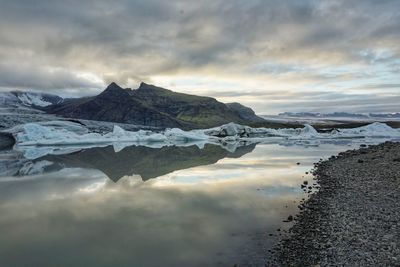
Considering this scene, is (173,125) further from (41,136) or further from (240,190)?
(240,190)

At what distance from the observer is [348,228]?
10.4 metres

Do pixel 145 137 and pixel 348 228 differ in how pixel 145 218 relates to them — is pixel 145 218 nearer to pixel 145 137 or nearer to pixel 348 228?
pixel 348 228

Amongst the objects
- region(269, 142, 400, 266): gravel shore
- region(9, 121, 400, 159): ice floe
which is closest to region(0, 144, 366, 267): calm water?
region(269, 142, 400, 266): gravel shore

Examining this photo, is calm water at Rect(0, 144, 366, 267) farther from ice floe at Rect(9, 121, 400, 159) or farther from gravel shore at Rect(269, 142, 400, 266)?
ice floe at Rect(9, 121, 400, 159)

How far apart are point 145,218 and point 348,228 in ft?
20.5

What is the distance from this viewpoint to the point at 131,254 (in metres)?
9.09

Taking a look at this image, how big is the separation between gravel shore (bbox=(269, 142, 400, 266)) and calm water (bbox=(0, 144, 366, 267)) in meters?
0.67

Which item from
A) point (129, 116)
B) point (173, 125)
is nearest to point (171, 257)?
point (173, 125)

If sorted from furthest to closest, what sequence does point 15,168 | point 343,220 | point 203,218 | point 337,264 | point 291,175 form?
point 15,168 < point 291,175 < point 203,218 < point 343,220 < point 337,264

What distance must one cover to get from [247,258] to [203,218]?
3.50m

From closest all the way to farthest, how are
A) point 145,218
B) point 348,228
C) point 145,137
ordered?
point 348,228 → point 145,218 → point 145,137

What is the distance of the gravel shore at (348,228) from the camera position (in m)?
8.44

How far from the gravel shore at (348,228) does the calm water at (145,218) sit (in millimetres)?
665

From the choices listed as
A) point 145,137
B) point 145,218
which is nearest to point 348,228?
point 145,218
